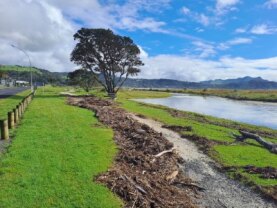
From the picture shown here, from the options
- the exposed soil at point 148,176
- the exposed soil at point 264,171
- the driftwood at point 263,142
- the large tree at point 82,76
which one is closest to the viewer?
the exposed soil at point 148,176

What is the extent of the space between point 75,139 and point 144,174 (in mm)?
6273

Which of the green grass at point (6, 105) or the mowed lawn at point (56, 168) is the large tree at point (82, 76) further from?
the mowed lawn at point (56, 168)

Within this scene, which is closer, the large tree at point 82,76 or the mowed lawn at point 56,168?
the mowed lawn at point 56,168

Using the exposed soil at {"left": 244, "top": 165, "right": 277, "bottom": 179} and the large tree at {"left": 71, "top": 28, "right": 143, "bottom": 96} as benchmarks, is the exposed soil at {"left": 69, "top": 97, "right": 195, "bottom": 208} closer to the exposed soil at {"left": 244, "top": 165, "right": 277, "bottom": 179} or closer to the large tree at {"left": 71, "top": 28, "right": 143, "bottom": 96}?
the exposed soil at {"left": 244, "top": 165, "right": 277, "bottom": 179}

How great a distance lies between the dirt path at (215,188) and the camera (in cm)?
1118

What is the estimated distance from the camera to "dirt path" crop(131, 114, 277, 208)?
1118 centimetres

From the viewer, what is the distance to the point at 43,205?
9086 millimetres

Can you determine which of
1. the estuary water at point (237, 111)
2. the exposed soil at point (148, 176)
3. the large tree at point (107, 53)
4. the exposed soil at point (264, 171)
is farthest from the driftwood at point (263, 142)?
the large tree at point (107, 53)

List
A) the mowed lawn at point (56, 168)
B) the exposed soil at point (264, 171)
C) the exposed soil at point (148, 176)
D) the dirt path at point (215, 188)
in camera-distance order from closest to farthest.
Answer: the mowed lawn at point (56, 168) < the exposed soil at point (148, 176) < the dirt path at point (215, 188) < the exposed soil at point (264, 171)

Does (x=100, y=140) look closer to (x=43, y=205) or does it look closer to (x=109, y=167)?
(x=109, y=167)

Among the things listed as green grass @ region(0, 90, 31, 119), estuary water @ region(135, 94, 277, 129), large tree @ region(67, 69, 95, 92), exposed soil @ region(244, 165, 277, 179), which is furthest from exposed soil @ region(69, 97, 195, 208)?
large tree @ region(67, 69, 95, 92)

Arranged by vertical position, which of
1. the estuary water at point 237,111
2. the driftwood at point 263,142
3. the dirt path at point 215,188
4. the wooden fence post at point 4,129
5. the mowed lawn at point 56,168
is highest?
the wooden fence post at point 4,129

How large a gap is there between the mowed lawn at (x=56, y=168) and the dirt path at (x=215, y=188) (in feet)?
11.4

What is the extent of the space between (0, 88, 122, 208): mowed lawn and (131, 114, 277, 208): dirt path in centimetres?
348
